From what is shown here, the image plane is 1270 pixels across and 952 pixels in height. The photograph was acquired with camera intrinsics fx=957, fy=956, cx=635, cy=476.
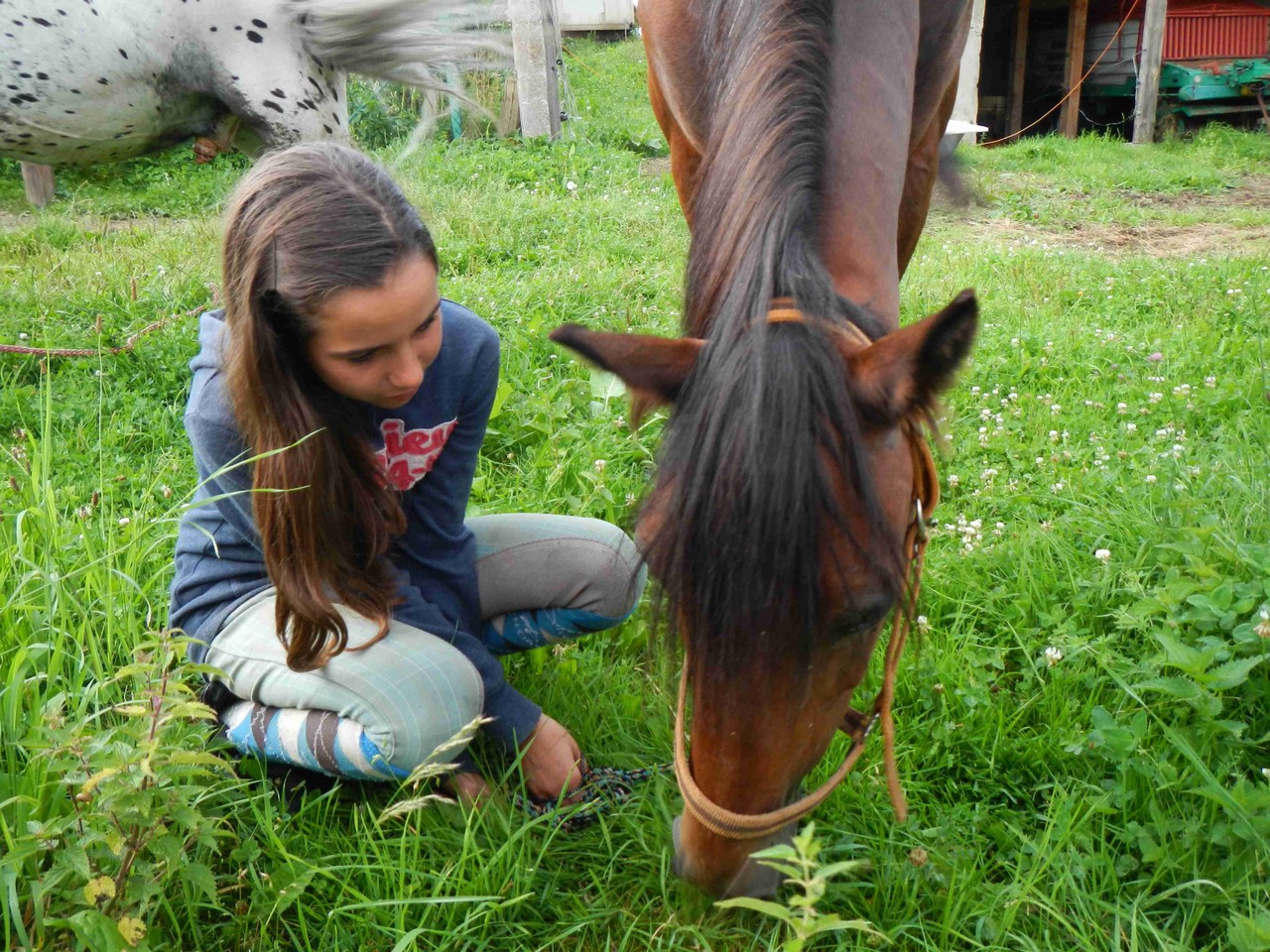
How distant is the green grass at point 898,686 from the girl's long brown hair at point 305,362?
266mm

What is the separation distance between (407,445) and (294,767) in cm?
69

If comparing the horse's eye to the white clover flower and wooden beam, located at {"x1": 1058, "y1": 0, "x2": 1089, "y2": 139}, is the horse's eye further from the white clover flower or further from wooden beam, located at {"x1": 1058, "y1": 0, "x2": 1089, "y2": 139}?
wooden beam, located at {"x1": 1058, "y1": 0, "x2": 1089, "y2": 139}

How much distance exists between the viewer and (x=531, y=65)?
7.85 meters

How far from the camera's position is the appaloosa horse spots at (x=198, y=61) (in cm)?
358

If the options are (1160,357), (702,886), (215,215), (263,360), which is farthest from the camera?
(215,215)

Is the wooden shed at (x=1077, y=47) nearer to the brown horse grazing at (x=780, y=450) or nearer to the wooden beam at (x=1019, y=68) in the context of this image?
the wooden beam at (x=1019, y=68)

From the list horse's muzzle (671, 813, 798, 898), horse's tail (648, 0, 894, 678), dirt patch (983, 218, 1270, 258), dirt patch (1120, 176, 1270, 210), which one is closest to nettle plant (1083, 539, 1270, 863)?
horse's muzzle (671, 813, 798, 898)

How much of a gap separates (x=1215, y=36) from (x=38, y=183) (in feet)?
40.8

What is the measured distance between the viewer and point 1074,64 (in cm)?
1184

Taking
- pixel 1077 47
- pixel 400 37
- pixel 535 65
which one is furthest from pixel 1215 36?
pixel 400 37

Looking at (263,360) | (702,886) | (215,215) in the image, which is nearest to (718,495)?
(702,886)

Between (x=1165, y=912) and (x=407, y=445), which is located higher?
(x=407, y=445)

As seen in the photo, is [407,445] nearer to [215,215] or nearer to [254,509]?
[254,509]

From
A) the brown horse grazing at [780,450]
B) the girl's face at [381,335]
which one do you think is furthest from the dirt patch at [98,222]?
the brown horse grazing at [780,450]
